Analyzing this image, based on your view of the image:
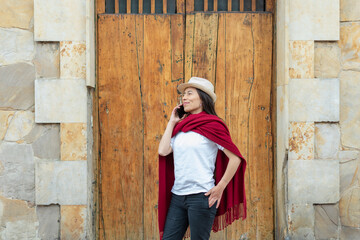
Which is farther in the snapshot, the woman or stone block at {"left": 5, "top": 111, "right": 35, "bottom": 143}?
stone block at {"left": 5, "top": 111, "right": 35, "bottom": 143}

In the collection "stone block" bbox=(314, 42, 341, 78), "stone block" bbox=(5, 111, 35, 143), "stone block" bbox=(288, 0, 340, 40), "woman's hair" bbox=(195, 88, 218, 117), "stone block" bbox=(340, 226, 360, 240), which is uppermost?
"stone block" bbox=(288, 0, 340, 40)

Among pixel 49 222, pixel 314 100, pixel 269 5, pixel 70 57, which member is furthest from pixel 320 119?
pixel 49 222

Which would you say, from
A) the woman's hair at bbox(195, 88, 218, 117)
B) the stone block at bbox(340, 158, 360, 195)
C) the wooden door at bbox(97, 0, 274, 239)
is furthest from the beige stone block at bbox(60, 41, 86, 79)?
the stone block at bbox(340, 158, 360, 195)

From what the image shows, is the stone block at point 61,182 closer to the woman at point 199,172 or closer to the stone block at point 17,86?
the stone block at point 17,86

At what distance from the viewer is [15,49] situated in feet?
13.8

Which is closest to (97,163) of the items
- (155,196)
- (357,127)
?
(155,196)

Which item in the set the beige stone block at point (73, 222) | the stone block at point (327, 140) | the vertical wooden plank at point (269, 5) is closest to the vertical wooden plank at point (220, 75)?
the vertical wooden plank at point (269, 5)

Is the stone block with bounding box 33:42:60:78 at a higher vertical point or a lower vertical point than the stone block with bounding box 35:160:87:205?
higher

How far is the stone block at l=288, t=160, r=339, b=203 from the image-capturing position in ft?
13.5

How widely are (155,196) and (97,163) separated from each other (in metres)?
0.72

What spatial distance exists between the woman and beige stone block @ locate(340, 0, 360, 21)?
6.51ft

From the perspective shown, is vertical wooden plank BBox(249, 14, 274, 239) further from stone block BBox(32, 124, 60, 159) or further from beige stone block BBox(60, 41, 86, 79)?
stone block BBox(32, 124, 60, 159)

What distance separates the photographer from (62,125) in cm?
415

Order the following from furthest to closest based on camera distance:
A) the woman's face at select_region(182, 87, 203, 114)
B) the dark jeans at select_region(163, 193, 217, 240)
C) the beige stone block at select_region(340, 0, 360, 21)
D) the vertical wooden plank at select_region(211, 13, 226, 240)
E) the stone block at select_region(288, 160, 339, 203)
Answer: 1. the vertical wooden plank at select_region(211, 13, 226, 240)
2. the beige stone block at select_region(340, 0, 360, 21)
3. the stone block at select_region(288, 160, 339, 203)
4. the woman's face at select_region(182, 87, 203, 114)
5. the dark jeans at select_region(163, 193, 217, 240)
